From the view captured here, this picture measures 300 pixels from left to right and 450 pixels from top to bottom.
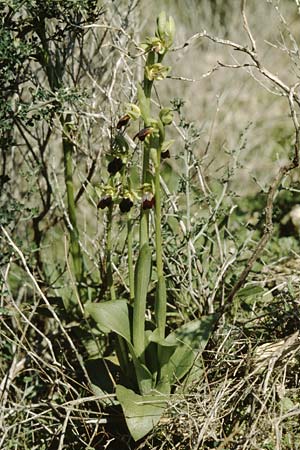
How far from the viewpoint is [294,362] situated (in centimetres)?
262

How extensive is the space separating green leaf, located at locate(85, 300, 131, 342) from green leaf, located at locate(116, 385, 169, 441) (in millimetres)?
175

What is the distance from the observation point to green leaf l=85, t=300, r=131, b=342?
8.15 feet

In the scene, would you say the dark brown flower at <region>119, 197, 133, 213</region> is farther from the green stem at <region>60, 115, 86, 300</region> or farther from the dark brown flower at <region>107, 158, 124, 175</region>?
the green stem at <region>60, 115, 86, 300</region>

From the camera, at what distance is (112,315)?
2512mm

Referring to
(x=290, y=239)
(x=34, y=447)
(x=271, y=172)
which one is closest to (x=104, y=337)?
(x=34, y=447)

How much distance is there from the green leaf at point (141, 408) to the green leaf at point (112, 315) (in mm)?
175

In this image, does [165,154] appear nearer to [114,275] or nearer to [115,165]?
[115,165]

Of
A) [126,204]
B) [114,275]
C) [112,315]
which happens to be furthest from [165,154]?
[114,275]

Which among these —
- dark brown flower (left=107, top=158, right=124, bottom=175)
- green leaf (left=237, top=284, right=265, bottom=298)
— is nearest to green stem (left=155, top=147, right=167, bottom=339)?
dark brown flower (left=107, top=158, right=124, bottom=175)

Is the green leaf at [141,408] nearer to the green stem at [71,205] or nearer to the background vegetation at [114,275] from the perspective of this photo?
the background vegetation at [114,275]

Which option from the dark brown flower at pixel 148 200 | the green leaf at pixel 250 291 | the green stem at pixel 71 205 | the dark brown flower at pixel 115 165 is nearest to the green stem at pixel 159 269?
the dark brown flower at pixel 148 200

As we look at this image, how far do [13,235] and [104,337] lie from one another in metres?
0.60

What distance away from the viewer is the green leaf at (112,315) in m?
2.48

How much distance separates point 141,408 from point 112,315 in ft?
0.97
